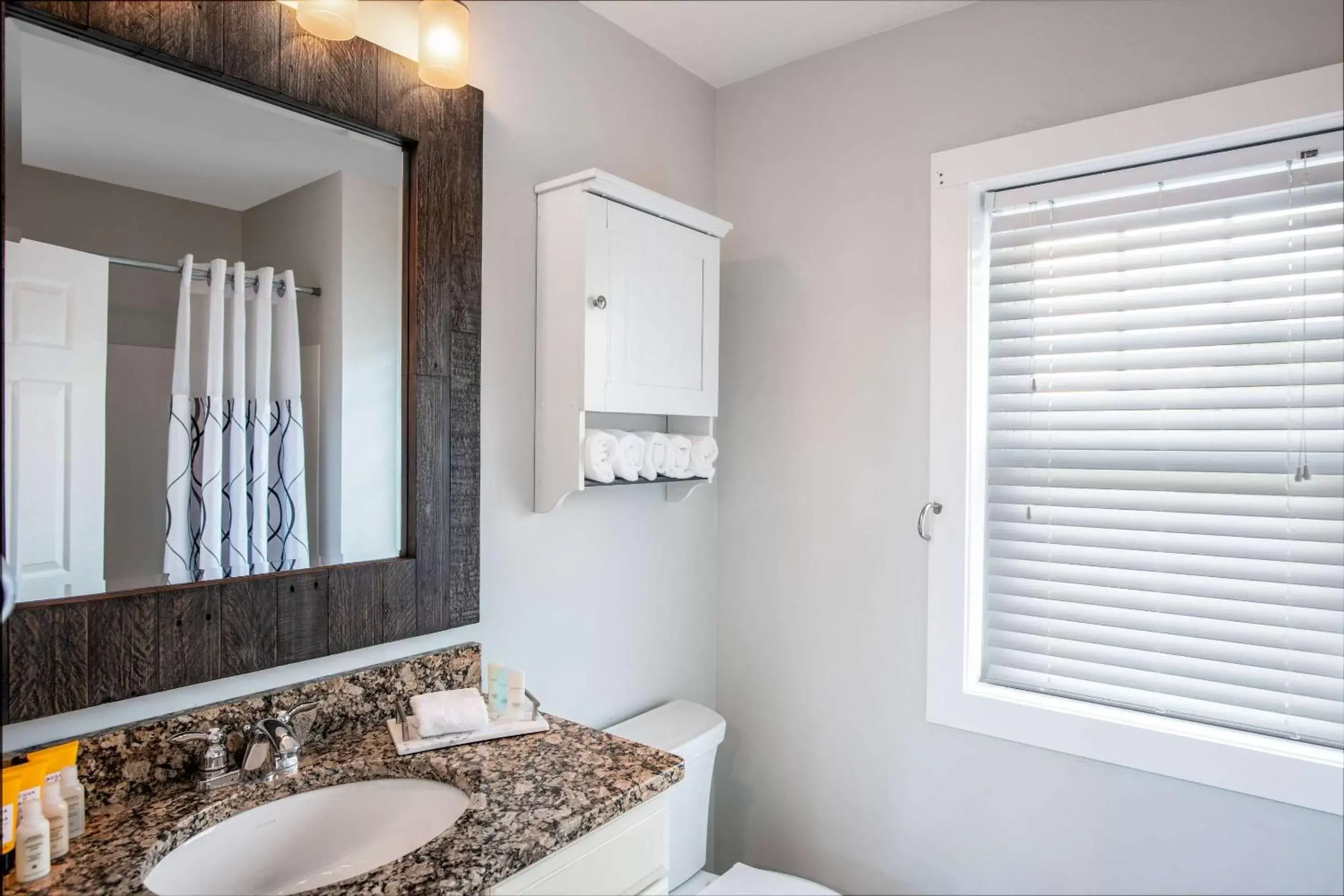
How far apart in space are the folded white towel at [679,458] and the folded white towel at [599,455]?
21 cm

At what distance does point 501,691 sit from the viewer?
1484 mm

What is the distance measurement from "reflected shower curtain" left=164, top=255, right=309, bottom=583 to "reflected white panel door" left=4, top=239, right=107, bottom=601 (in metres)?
0.10

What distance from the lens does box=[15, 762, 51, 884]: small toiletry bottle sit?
0.93 metres

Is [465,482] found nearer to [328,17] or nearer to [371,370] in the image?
[371,370]

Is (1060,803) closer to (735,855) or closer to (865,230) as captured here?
(735,855)

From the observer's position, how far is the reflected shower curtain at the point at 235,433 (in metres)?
1.20

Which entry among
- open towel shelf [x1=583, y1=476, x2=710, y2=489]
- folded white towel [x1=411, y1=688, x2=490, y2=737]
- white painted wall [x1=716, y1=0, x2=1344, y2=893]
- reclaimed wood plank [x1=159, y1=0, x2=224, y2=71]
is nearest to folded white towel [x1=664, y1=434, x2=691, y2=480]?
open towel shelf [x1=583, y1=476, x2=710, y2=489]

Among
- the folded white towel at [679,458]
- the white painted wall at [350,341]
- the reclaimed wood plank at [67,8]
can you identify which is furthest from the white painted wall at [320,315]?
the folded white towel at [679,458]

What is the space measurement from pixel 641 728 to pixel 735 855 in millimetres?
638

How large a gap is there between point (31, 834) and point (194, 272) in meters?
0.78

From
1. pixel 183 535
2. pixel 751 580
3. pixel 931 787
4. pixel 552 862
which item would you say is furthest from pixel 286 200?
pixel 931 787

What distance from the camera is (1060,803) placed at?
176 cm

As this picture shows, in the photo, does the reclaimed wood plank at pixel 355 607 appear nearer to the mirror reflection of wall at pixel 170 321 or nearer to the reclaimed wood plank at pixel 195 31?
the mirror reflection of wall at pixel 170 321

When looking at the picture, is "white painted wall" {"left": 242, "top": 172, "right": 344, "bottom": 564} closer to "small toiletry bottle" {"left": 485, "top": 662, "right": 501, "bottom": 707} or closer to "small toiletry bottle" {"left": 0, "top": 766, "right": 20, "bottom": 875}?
"small toiletry bottle" {"left": 485, "top": 662, "right": 501, "bottom": 707}
